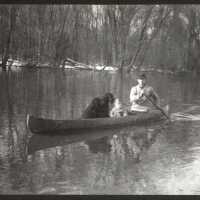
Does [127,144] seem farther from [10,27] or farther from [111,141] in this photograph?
[10,27]

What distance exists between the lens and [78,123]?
8.25 metres

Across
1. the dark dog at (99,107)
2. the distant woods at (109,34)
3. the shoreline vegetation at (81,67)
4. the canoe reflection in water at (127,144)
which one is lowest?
the canoe reflection in water at (127,144)

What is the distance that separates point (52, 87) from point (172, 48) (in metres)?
5.45

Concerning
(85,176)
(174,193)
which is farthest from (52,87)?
(174,193)

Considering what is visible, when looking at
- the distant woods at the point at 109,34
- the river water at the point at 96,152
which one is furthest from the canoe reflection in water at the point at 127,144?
the distant woods at the point at 109,34

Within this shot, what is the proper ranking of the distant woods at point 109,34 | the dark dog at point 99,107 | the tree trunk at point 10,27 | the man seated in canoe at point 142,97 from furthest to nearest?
the man seated in canoe at point 142,97
the dark dog at point 99,107
the distant woods at point 109,34
the tree trunk at point 10,27

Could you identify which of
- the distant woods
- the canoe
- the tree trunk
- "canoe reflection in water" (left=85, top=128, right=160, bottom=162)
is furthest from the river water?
the tree trunk

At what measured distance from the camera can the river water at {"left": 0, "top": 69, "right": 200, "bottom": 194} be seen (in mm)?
5359

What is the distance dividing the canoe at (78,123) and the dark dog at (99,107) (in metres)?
0.11

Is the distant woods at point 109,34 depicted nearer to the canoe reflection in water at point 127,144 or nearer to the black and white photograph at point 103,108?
the black and white photograph at point 103,108

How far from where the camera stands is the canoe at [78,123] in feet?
25.7

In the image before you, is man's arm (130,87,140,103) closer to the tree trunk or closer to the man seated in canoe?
the man seated in canoe

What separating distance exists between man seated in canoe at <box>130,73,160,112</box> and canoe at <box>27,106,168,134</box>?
22 cm

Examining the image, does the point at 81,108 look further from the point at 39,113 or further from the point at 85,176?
the point at 85,176
